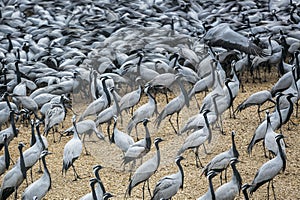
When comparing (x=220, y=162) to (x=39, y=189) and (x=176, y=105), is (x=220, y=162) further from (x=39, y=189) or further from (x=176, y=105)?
(x=39, y=189)

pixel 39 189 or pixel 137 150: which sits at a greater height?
pixel 137 150

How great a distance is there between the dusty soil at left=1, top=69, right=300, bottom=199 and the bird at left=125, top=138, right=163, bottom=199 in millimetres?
95

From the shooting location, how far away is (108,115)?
26.1 feet

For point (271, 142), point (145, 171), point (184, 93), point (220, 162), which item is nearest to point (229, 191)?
point (220, 162)

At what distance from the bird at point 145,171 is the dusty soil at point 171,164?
9 centimetres

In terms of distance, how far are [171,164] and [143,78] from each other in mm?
1613

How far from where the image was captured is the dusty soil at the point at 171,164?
7.30 meters

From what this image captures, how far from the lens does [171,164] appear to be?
27.2ft

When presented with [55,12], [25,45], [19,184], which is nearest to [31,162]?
[19,184]

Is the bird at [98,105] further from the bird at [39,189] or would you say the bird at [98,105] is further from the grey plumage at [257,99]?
the grey plumage at [257,99]

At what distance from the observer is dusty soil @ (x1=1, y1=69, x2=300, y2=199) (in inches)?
287

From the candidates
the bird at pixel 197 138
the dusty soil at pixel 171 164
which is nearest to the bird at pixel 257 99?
the dusty soil at pixel 171 164

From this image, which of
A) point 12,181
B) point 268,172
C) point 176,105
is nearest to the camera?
point 176,105

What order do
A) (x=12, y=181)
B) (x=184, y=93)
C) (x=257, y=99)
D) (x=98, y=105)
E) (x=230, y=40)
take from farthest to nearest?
(x=230, y=40), (x=257, y=99), (x=98, y=105), (x=12, y=181), (x=184, y=93)
